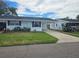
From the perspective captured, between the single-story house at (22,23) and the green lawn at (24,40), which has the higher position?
the single-story house at (22,23)

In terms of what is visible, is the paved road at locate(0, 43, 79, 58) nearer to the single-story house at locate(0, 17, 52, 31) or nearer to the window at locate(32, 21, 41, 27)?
the single-story house at locate(0, 17, 52, 31)

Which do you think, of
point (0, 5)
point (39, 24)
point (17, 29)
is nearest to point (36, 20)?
point (39, 24)

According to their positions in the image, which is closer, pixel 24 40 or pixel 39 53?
pixel 39 53

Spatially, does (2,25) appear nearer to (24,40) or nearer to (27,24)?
(27,24)

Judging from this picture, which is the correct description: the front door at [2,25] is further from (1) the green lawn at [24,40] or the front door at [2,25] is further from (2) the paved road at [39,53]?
(2) the paved road at [39,53]

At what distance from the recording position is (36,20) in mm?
30797

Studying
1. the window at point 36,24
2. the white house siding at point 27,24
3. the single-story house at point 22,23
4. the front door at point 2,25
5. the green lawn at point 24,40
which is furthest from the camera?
the front door at point 2,25

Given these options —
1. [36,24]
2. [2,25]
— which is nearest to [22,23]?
[36,24]

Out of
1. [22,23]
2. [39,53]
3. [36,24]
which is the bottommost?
[39,53]

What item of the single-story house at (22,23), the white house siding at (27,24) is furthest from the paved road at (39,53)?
the white house siding at (27,24)

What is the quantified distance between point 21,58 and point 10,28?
23.0 meters

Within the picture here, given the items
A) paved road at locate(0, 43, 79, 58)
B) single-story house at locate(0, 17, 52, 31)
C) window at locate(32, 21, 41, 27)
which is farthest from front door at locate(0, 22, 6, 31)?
paved road at locate(0, 43, 79, 58)

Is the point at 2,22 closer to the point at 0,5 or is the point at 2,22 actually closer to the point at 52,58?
the point at 0,5

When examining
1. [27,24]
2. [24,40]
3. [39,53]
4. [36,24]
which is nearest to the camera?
[39,53]
